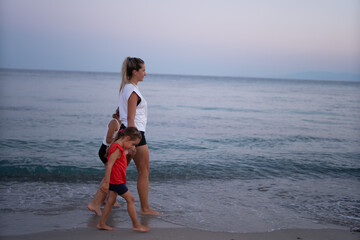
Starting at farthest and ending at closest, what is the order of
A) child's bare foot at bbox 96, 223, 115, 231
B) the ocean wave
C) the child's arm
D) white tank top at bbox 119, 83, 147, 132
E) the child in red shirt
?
the ocean wave < white tank top at bbox 119, 83, 147, 132 < child's bare foot at bbox 96, 223, 115, 231 < the child in red shirt < the child's arm

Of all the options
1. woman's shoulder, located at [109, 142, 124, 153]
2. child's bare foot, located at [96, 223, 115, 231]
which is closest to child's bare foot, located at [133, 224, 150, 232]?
child's bare foot, located at [96, 223, 115, 231]

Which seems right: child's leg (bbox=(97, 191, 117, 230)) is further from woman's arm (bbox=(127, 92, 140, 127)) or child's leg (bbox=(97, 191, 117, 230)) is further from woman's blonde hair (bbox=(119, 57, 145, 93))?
woman's blonde hair (bbox=(119, 57, 145, 93))

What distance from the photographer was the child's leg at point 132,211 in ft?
11.7

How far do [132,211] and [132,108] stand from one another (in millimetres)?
1177

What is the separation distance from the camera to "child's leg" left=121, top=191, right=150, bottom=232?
357cm

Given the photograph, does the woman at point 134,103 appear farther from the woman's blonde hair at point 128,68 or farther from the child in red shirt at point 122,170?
the child in red shirt at point 122,170

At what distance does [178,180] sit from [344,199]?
298 cm

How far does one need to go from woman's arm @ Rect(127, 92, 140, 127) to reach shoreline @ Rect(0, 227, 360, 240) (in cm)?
125

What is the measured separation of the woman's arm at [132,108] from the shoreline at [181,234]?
1251mm

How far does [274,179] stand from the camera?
6641 millimetres

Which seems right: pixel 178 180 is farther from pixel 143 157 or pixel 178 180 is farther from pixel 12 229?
pixel 12 229

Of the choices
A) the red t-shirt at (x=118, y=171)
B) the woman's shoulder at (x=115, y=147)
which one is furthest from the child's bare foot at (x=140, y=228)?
the woman's shoulder at (x=115, y=147)

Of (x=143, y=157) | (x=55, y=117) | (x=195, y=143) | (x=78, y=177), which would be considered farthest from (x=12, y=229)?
(x=55, y=117)

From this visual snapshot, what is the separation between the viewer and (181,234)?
3.64 meters
